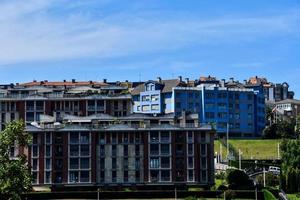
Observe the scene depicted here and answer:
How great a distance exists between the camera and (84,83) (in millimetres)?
186125

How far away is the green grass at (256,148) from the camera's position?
141m

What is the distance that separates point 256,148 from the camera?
147000 millimetres

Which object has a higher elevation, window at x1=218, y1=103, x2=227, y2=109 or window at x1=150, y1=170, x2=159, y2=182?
window at x1=218, y1=103, x2=227, y2=109

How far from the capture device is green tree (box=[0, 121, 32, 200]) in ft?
245

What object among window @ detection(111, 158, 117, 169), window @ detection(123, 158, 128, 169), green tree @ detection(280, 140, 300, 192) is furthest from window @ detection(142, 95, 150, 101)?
window @ detection(111, 158, 117, 169)

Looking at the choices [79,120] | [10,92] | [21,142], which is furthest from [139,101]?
[21,142]

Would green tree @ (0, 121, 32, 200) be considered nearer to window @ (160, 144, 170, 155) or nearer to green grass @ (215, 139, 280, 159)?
window @ (160, 144, 170, 155)

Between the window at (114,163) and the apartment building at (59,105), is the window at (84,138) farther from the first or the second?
the apartment building at (59,105)

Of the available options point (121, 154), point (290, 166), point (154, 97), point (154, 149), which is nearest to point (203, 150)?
point (154, 149)

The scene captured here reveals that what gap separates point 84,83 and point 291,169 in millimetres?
91797

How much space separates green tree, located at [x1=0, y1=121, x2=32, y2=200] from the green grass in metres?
70.9

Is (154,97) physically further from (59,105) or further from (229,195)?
(229,195)

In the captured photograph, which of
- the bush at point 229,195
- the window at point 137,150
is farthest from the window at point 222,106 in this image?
the bush at point 229,195

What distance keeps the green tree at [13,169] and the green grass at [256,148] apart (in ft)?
233
